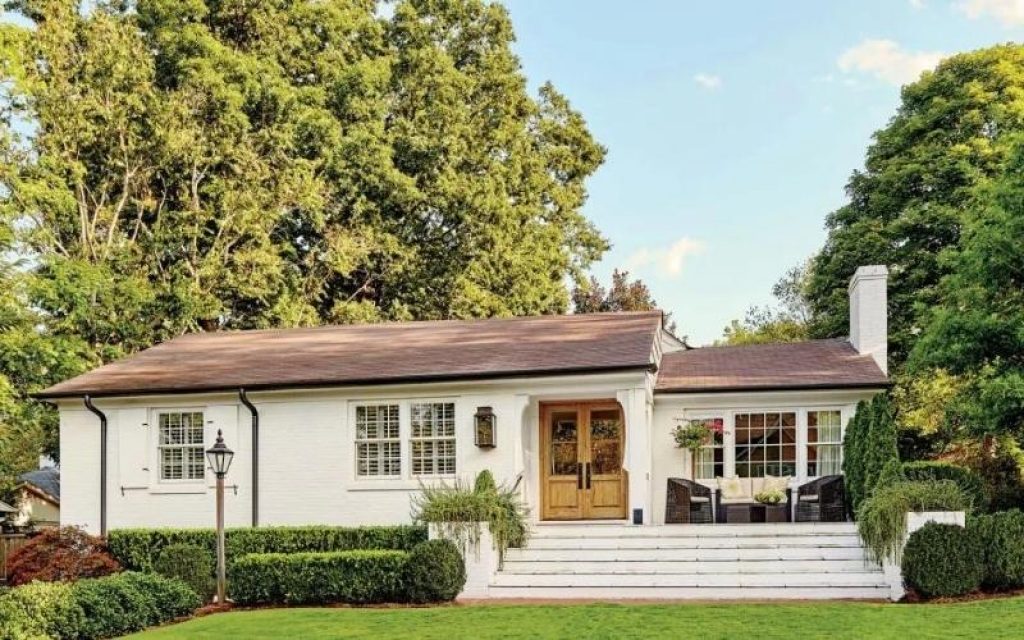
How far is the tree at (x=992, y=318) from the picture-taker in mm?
16031

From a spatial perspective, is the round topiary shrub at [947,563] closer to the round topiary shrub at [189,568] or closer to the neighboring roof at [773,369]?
the neighboring roof at [773,369]

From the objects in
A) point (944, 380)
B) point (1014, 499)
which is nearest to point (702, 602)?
point (1014, 499)

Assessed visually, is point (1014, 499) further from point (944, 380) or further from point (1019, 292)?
point (1019, 292)

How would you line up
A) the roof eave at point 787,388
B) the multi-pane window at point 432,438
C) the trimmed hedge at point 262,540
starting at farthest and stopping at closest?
the roof eave at point 787,388
the multi-pane window at point 432,438
the trimmed hedge at point 262,540

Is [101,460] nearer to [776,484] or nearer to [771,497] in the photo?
[771,497]

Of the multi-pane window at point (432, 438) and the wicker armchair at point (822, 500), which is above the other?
the multi-pane window at point (432, 438)

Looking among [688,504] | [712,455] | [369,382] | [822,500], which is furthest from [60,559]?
[822,500]

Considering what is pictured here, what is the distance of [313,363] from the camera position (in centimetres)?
2080

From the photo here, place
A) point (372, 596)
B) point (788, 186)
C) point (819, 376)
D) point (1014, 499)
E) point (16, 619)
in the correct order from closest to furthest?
point (16, 619)
point (372, 596)
point (819, 376)
point (1014, 499)
point (788, 186)

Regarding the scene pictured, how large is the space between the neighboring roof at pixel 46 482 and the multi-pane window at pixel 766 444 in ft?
113

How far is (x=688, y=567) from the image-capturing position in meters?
15.8

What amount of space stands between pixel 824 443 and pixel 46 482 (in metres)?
39.7

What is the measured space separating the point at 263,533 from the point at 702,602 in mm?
7394

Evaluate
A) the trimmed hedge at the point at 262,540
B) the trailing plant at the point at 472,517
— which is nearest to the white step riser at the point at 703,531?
the trailing plant at the point at 472,517
